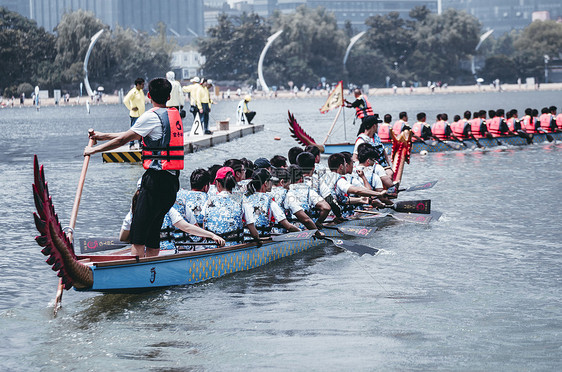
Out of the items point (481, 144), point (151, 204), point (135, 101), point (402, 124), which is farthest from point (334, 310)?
point (481, 144)

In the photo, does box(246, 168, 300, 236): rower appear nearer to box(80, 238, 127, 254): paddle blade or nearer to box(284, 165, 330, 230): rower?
box(284, 165, 330, 230): rower

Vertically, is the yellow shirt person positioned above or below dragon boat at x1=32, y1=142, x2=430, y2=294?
above

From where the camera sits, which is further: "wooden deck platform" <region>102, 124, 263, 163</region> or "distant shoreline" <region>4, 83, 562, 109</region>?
"distant shoreline" <region>4, 83, 562, 109</region>

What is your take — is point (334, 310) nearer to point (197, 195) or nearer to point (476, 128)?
point (197, 195)

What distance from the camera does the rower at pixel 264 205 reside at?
13.2 meters

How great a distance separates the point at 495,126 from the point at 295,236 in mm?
22319

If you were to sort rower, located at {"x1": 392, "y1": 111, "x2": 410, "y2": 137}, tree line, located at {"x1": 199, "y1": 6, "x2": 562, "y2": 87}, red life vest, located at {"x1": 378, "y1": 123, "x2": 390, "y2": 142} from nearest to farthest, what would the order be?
rower, located at {"x1": 392, "y1": 111, "x2": 410, "y2": 137} < red life vest, located at {"x1": 378, "y1": 123, "x2": 390, "y2": 142} < tree line, located at {"x1": 199, "y1": 6, "x2": 562, "y2": 87}

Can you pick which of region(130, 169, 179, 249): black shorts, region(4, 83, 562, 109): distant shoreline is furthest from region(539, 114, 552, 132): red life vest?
region(4, 83, 562, 109): distant shoreline

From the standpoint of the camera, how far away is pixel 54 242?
9883 millimetres

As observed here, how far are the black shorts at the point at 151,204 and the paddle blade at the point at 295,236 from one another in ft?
8.98

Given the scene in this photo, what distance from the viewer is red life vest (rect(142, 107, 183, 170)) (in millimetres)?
10500

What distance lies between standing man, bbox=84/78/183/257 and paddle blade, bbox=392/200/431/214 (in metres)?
7.45

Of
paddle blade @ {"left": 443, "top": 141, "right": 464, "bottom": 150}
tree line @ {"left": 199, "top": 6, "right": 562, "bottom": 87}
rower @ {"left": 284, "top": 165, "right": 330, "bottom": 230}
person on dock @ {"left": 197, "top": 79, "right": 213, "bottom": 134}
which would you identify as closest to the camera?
rower @ {"left": 284, "top": 165, "right": 330, "bottom": 230}

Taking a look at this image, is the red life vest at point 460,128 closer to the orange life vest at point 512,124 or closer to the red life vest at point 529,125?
the orange life vest at point 512,124
